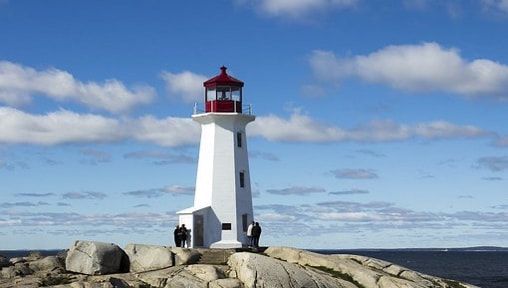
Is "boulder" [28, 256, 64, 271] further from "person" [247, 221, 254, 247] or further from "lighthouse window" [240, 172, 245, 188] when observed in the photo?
"lighthouse window" [240, 172, 245, 188]

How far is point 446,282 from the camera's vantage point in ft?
131

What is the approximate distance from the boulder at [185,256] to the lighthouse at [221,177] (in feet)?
16.3

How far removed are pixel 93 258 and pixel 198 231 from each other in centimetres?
839

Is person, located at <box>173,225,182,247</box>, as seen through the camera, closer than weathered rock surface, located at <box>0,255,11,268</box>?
No

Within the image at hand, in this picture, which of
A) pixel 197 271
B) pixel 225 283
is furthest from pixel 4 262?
pixel 225 283

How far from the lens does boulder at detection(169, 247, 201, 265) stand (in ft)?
119

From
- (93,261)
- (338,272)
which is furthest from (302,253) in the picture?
(93,261)

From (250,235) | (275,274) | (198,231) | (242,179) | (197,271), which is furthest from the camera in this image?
(242,179)

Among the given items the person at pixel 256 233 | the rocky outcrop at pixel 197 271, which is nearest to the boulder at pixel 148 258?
the rocky outcrop at pixel 197 271

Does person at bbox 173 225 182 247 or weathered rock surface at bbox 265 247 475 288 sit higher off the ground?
person at bbox 173 225 182 247

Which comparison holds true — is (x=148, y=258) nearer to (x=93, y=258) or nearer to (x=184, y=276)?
(x=93, y=258)

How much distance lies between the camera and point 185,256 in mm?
36438

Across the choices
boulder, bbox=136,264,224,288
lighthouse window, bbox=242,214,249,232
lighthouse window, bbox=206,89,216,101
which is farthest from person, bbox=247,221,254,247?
lighthouse window, bbox=206,89,216,101

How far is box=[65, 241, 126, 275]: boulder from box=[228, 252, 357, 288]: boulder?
541 centimetres
